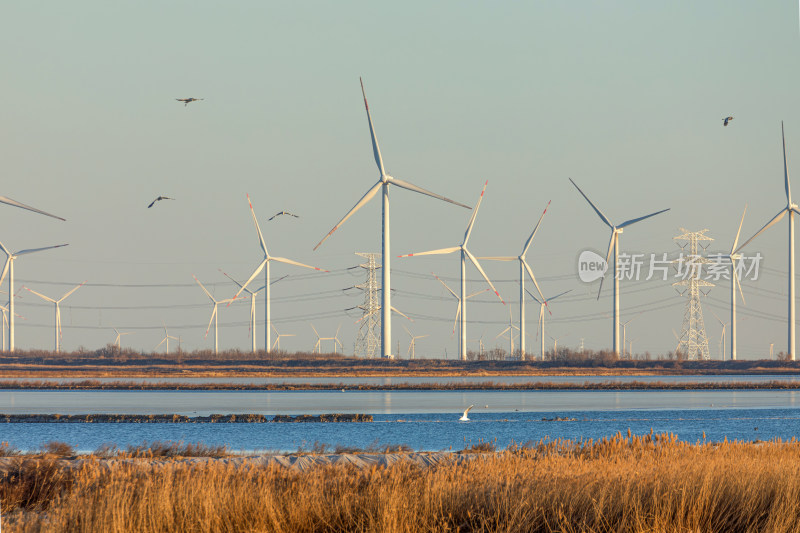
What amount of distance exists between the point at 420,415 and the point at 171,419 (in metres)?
16.0

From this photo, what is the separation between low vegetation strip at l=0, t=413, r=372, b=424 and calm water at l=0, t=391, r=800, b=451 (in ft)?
6.98

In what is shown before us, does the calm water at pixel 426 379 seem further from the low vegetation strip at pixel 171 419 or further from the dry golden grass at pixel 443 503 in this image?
the dry golden grass at pixel 443 503

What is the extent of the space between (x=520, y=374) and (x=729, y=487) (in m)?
128

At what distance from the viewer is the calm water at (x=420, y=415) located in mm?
45938

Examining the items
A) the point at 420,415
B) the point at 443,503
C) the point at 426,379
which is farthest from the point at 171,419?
the point at 426,379

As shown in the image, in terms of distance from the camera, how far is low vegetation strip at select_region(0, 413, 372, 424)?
57691mm

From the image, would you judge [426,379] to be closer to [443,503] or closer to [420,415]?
[420,415]

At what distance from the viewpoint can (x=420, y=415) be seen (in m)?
62.6

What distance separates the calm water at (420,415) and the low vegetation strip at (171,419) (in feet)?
6.98

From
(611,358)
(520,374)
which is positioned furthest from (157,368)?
(611,358)

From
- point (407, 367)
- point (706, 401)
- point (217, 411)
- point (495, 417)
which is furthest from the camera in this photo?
point (407, 367)

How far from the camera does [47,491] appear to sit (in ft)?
67.6

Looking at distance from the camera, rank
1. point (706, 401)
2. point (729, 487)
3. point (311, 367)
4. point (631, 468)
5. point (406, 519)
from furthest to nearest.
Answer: point (311, 367) < point (706, 401) < point (631, 468) < point (729, 487) < point (406, 519)

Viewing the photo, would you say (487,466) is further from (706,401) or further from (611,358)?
(611,358)
